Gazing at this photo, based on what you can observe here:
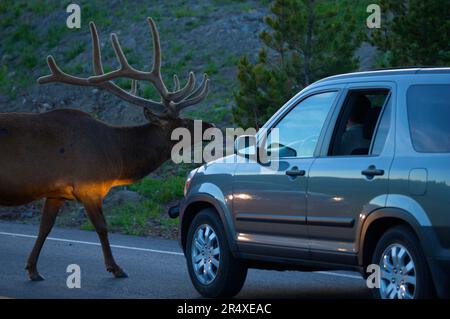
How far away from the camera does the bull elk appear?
12.0m

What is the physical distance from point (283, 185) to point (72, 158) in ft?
11.6

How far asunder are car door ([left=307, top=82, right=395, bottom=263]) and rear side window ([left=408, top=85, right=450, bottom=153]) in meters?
0.22

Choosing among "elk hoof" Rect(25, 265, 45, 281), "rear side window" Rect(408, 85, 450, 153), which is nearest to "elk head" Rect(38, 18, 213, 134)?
"elk hoof" Rect(25, 265, 45, 281)

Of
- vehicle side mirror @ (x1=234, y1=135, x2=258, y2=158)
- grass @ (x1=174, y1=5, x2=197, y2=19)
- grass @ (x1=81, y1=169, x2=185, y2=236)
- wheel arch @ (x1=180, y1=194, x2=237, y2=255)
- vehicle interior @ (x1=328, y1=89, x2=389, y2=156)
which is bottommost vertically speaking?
grass @ (x1=81, y1=169, x2=185, y2=236)

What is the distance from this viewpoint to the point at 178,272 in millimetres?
12352

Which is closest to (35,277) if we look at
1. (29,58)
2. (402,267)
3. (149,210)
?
(402,267)

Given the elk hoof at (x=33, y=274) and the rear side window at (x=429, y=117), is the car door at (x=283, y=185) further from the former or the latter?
the elk hoof at (x=33, y=274)

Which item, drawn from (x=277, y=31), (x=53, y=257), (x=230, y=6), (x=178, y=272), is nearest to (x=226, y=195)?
(x=178, y=272)

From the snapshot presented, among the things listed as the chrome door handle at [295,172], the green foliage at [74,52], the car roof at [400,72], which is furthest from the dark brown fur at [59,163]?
the green foliage at [74,52]

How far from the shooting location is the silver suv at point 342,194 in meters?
7.98

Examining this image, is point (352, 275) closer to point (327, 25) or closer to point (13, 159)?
point (13, 159)

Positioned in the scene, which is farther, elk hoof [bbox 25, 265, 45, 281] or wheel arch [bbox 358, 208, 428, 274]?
elk hoof [bbox 25, 265, 45, 281]

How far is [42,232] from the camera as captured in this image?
12328 millimetres

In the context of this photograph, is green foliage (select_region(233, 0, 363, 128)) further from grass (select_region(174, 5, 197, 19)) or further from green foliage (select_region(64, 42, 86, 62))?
green foliage (select_region(64, 42, 86, 62))
